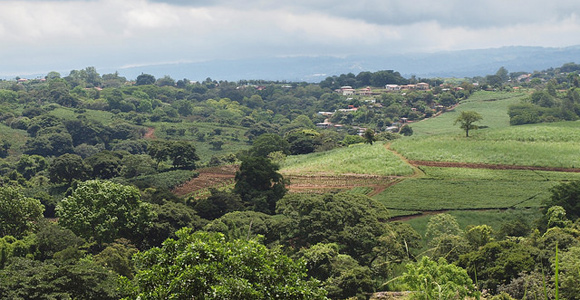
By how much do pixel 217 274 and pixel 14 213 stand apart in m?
18.6

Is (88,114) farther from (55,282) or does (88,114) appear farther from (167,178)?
(55,282)

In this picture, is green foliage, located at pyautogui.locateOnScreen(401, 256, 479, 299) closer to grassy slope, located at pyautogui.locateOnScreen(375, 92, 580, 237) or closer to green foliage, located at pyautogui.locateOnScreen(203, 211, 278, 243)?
green foliage, located at pyautogui.locateOnScreen(203, 211, 278, 243)

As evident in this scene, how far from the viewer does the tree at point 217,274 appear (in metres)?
10.5

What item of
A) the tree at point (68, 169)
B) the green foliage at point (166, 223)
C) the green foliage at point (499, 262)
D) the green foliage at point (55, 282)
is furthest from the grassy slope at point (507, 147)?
the green foliage at point (55, 282)

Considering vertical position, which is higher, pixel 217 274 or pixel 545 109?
pixel 217 274

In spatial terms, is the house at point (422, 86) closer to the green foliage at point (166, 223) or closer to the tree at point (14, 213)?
the green foliage at point (166, 223)

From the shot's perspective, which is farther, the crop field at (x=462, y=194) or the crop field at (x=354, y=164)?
the crop field at (x=354, y=164)

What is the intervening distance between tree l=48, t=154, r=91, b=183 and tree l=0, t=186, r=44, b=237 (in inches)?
771

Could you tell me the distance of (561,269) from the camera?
17.5 meters

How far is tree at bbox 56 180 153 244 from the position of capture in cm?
2539

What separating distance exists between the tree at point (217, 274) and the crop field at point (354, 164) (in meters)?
31.7

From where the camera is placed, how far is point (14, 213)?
2512 centimetres

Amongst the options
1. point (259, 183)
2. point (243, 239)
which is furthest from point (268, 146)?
point (243, 239)

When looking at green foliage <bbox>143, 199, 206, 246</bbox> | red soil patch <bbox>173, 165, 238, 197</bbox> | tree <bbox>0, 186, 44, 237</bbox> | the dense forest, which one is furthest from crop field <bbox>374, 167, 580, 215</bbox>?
tree <bbox>0, 186, 44, 237</bbox>
